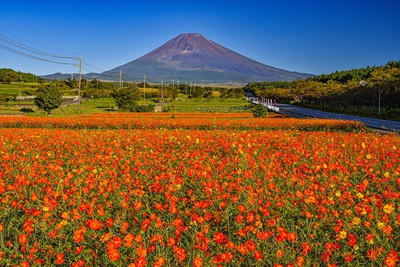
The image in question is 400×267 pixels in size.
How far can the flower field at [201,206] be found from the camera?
316 cm

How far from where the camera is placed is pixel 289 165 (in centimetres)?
669

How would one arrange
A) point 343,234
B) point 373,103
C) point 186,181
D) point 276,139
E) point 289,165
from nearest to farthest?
1. point 343,234
2. point 186,181
3. point 289,165
4. point 276,139
5. point 373,103

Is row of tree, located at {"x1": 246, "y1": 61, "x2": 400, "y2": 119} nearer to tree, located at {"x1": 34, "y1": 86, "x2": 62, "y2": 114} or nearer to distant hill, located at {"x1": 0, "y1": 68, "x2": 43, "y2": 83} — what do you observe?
tree, located at {"x1": 34, "y1": 86, "x2": 62, "y2": 114}

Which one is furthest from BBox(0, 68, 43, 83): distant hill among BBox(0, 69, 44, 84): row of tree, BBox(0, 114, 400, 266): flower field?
BBox(0, 114, 400, 266): flower field

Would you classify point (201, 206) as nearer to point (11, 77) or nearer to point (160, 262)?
point (160, 262)

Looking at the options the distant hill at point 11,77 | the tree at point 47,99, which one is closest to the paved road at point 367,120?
the tree at point 47,99

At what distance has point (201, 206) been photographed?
414 centimetres

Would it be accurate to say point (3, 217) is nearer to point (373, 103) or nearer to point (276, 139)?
point (276, 139)

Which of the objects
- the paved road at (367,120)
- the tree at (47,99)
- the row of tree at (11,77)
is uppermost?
the row of tree at (11,77)

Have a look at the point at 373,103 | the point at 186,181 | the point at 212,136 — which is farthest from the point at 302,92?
the point at 186,181

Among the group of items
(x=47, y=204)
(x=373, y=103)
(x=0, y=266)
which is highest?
(x=373, y=103)

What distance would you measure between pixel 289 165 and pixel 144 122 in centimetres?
1438

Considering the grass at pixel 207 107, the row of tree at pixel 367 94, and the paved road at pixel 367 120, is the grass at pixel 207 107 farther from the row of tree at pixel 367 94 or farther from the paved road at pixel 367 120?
the row of tree at pixel 367 94

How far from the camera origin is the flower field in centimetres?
316
